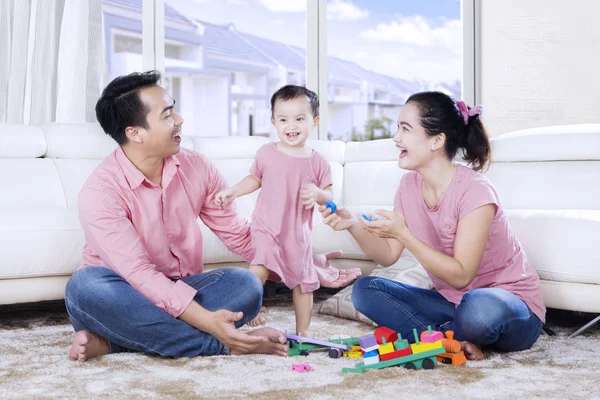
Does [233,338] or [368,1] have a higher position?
[368,1]

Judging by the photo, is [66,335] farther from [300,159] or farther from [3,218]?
[300,159]

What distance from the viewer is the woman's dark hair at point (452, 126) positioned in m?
1.95

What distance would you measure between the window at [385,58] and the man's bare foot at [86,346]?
359cm

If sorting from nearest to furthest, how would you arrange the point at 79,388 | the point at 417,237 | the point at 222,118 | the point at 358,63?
the point at 79,388 < the point at 417,237 < the point at 222,118 < the point at 358,63

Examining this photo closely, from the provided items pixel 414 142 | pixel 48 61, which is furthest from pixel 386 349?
pixel 48 61

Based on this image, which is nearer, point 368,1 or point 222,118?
point 222,118

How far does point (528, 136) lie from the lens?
272 centimetres

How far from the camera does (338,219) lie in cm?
197

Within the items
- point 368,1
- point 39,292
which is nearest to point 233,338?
point 39,292

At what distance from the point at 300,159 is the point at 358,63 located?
3.36 m

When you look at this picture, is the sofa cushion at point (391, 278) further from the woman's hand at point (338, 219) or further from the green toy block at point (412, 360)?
the green toy block at point (412, 360)

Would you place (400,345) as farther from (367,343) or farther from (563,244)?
(563,244)

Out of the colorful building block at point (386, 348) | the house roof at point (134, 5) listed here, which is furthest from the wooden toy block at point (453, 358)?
the house roof at point (134, 5)

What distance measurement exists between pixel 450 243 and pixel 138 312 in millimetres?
833
